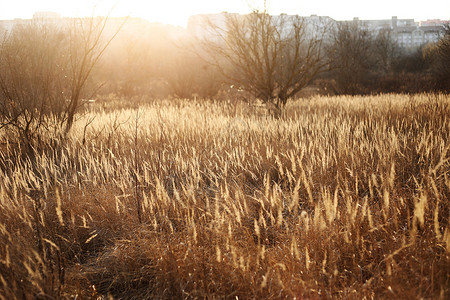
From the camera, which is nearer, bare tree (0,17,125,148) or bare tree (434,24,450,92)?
bare tree (0,17,125,148)

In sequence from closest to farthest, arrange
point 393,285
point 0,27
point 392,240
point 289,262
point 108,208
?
point 393,285 → point 289,262 → point 392,240 → point 108,208 → point 0,27

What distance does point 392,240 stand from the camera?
1669 mm

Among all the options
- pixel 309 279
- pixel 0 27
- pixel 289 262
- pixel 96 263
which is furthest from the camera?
pixel 0 27

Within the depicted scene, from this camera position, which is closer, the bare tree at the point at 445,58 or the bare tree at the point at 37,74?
the bare tree at the point at 37,74

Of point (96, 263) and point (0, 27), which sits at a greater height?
point (0, 27)

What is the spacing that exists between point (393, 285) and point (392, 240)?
40 cm

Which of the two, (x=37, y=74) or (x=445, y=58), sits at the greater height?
(x=445, y=58)

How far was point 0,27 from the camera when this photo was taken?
4930 millimetres

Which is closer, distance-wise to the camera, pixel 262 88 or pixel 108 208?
pixel 108 208

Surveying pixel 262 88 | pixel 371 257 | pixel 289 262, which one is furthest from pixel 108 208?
pixel 262 88

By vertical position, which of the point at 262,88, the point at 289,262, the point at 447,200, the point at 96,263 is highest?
the point at 262,88

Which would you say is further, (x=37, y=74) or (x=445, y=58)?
(x=445, y=58)

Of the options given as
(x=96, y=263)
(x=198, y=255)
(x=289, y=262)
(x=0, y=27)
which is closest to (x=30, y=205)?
(x=96, y=263)

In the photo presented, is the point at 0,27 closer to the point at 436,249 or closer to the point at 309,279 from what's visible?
the point at 309,279
